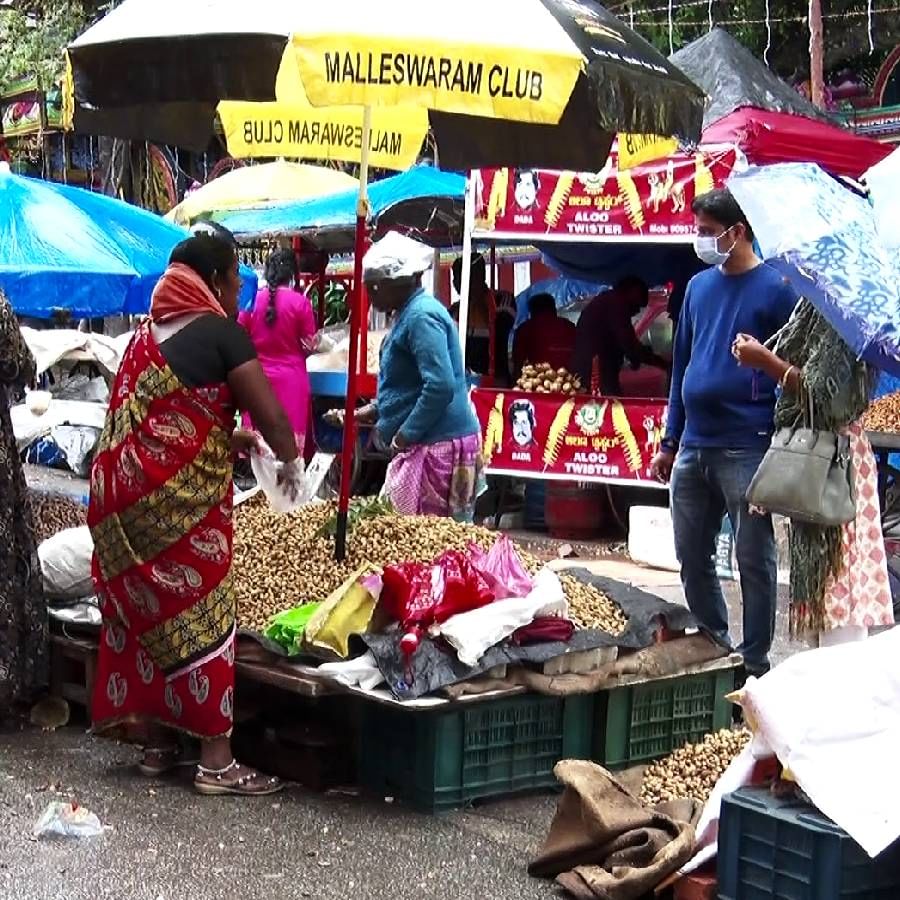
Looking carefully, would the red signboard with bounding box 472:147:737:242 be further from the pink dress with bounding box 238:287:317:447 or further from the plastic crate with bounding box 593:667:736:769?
the plastic crate with bounding box 593:667:736:769

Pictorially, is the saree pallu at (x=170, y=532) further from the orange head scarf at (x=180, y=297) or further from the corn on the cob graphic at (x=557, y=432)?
the corn on the cob graphic at (x=557, y=432)

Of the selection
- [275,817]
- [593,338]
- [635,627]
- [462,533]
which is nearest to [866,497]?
[635,627]

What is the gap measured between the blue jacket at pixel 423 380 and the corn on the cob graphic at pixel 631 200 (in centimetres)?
405

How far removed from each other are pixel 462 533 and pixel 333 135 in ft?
6.82

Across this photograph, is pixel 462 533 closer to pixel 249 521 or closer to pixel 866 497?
→ pixel 249 521

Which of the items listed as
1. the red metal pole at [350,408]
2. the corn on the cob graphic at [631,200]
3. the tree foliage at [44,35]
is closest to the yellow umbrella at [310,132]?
the red metal pole at [350,408]

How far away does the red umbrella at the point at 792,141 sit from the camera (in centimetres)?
1036

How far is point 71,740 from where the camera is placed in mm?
5824

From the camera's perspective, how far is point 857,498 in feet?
17.4

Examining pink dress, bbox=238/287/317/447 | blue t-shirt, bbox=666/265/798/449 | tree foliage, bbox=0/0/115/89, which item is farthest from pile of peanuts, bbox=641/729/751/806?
tree foliage, bbox=0/0/115/89

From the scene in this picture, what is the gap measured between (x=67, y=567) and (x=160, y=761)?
110 centimetres

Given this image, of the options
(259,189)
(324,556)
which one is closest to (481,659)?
(324,556)

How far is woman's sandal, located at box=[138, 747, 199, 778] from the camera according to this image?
5.32 meters

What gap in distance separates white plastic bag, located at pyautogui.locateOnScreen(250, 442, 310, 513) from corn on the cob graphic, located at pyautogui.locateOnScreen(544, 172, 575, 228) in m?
5.80
